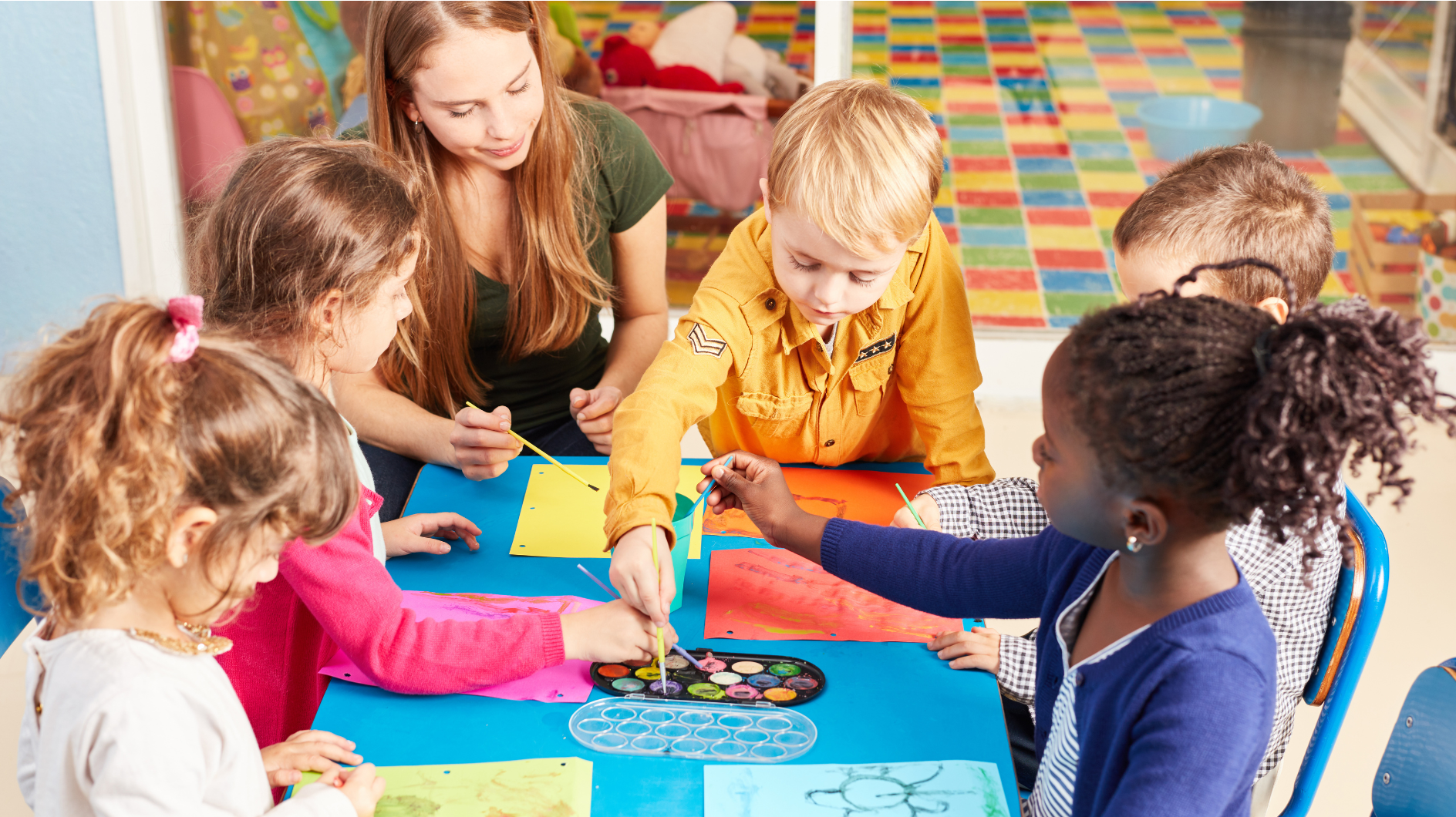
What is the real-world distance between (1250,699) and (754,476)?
0.59 metres

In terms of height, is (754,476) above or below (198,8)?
below

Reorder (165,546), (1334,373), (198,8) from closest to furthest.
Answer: (1334,373) < (165,546) < (198,8)

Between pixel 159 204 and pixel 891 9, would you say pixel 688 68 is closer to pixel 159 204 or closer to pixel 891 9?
pixel 891 9

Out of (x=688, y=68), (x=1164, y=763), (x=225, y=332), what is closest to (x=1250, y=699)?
(x=1164, y=763)

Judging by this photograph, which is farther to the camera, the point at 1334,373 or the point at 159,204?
the point at 159,204

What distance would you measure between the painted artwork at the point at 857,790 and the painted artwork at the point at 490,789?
0.36ft

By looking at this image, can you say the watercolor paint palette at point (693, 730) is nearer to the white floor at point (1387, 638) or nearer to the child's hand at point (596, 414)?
the child's hand at point (596, 414)

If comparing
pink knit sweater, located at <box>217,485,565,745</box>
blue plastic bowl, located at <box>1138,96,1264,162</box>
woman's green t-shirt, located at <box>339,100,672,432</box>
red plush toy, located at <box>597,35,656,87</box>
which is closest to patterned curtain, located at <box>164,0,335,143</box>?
red plush toy, located at <box>597,35,656,87</box>

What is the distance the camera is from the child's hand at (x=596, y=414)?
5.26 ft

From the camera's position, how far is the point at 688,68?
9.93ft

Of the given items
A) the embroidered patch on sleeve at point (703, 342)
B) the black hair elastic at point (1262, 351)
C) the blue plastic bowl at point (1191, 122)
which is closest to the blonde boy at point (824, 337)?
the embroidered patch on sleeve at point (703, 342)

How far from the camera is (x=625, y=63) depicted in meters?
3.04

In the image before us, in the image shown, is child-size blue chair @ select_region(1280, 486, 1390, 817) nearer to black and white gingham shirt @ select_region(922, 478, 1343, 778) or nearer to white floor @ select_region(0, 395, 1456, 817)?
black and white gingham shirt @ select_region(922, 478, 1343, 778)

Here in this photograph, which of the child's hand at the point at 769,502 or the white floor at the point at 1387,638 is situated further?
the white floor at the point at 1387,638
